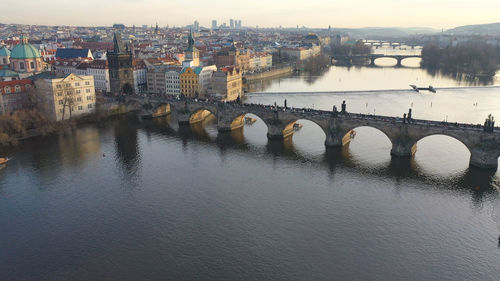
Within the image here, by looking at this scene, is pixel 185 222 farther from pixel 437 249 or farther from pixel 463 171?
pixel 463 171

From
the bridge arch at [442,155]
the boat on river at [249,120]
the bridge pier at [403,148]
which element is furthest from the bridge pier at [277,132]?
the bridge arch at [442,155]

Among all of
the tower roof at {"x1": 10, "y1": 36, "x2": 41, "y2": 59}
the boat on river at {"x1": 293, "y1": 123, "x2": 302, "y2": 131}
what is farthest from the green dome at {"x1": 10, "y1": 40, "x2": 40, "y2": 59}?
the boat on river at {"x1": 293, "y1": 123, "x2": 302, "y2": 131}

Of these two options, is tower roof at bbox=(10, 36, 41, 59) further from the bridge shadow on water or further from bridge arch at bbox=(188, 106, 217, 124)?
bridge arch at bbox=(188, 106, 217, 124)

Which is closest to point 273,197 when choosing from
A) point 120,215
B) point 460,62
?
point 120,215

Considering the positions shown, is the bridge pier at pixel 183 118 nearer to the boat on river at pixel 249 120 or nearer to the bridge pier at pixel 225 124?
the bridge pier at pixel 225 124

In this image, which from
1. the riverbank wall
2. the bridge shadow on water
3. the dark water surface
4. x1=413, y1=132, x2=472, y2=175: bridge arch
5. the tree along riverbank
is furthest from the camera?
the riverbank wall

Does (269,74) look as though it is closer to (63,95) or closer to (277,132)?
(63,95)
